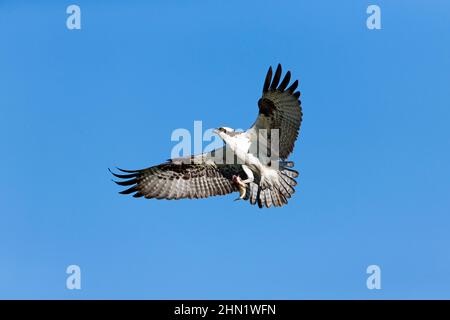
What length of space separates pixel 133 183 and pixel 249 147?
2350 millimetres

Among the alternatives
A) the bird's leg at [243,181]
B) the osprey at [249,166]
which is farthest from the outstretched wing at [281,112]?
the bird's leg at [243,181]

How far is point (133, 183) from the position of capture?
484 inches

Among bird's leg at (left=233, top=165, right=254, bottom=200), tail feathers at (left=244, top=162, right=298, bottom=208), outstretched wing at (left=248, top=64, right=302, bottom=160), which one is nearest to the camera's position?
outstretched wing at (left=248, top=64, right=302, bottom=160)

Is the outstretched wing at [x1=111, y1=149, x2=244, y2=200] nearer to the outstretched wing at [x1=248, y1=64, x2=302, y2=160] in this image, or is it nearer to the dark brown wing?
the dark brown wing

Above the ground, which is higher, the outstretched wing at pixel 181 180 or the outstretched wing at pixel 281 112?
the outstretched wing at pixel 281 112

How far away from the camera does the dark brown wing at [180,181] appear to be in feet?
39.9

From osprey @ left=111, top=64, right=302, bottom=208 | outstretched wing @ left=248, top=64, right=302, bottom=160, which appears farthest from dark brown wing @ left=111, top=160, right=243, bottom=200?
outstretched wing @ left=248, top=64, right=302, bottom=160

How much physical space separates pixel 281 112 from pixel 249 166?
1164 mm

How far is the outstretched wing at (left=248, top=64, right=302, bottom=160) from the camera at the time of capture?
10.7 metres

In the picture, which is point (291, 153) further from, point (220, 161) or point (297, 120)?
point (220, 161)

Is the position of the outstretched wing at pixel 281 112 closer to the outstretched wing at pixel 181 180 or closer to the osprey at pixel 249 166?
the osprey at pixel 249 166

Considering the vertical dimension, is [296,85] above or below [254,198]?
above

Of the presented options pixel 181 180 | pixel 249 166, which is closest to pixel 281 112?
pixel 249 166
